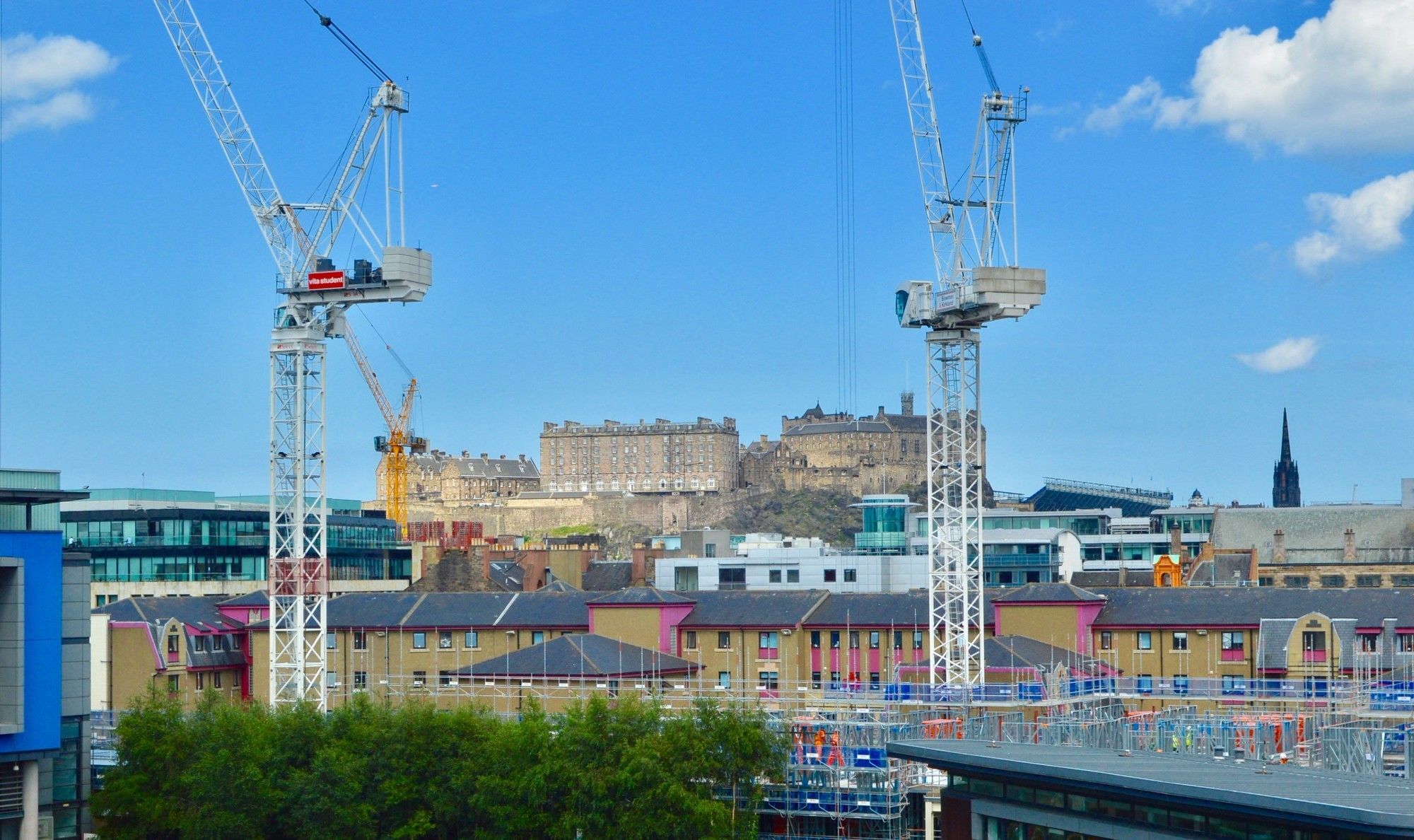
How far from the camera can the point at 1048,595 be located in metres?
88.1

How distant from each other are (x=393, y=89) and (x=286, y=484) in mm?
18493

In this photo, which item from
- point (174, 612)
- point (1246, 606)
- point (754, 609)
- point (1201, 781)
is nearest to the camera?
point (1201, 781)

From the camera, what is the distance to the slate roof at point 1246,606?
8406 cm

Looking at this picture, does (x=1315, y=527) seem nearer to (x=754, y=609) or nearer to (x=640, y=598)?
(x=754, y=609)

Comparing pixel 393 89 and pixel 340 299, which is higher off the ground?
pixel 393 89

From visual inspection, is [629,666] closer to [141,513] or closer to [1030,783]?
[1030,783]

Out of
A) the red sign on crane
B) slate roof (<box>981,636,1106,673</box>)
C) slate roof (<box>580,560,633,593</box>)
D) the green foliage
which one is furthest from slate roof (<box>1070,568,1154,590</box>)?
the green foliage

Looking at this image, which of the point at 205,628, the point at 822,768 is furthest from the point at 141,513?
the point at 822,768

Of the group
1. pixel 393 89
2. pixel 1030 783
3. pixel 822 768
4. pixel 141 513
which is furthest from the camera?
pixel 141 513

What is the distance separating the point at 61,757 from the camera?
5622cm

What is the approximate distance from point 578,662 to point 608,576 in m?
58.9

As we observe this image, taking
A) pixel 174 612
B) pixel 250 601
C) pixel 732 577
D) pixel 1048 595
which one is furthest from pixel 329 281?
pixel 732 577

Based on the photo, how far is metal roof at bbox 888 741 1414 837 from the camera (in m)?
32.5

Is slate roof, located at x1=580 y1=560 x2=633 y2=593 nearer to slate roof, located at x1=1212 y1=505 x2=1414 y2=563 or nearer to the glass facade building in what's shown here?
the glass facade building
